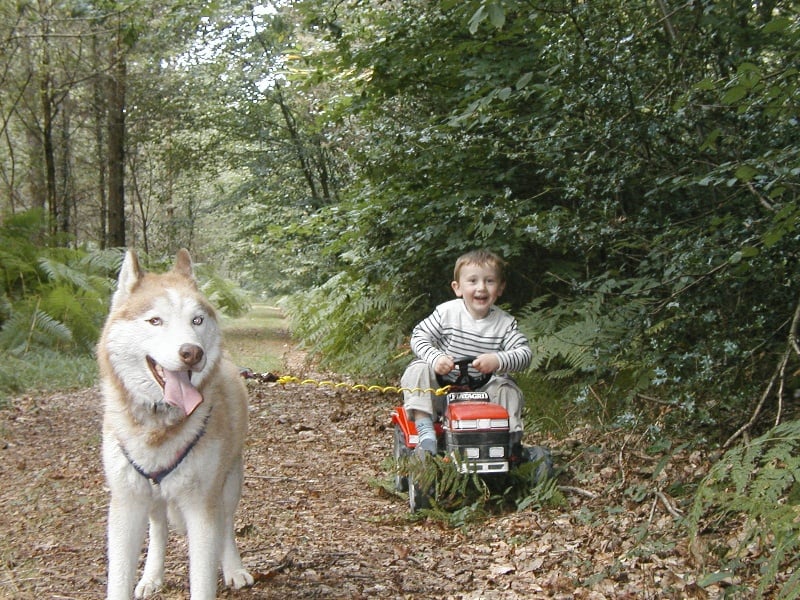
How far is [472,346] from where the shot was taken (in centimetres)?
536

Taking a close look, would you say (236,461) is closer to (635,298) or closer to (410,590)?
(410,590)

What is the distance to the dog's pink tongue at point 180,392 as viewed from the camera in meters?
3.25

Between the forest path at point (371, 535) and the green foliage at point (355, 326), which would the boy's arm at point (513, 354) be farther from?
the green foliage at point (355, 326)

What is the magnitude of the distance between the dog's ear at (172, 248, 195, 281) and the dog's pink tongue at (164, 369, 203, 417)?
0.57 meters

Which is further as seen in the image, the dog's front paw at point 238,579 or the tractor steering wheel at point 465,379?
the tractor steering wheel at point 465,379

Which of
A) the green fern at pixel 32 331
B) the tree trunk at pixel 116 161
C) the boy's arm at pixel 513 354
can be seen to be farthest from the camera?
the tree trunk at pixel 116 161

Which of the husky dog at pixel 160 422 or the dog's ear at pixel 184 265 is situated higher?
the dog's ear at pixel 184 265

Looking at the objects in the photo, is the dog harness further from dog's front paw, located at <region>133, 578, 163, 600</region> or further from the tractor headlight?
the tractor headlight

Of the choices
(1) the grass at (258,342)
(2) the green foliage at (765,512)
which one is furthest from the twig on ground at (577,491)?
(1) the grass at (258,342)

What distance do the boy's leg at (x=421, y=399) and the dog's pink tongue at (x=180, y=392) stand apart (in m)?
2.06

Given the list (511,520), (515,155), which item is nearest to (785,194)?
(515,155)

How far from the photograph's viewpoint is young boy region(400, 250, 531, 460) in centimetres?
505

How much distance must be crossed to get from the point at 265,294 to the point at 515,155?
3123cm

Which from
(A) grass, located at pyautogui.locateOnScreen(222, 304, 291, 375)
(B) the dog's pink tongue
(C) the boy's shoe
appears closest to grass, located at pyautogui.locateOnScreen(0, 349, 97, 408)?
(A) grass, located at pyautogui.locateOnScreen(222, 304, 291, 375)
